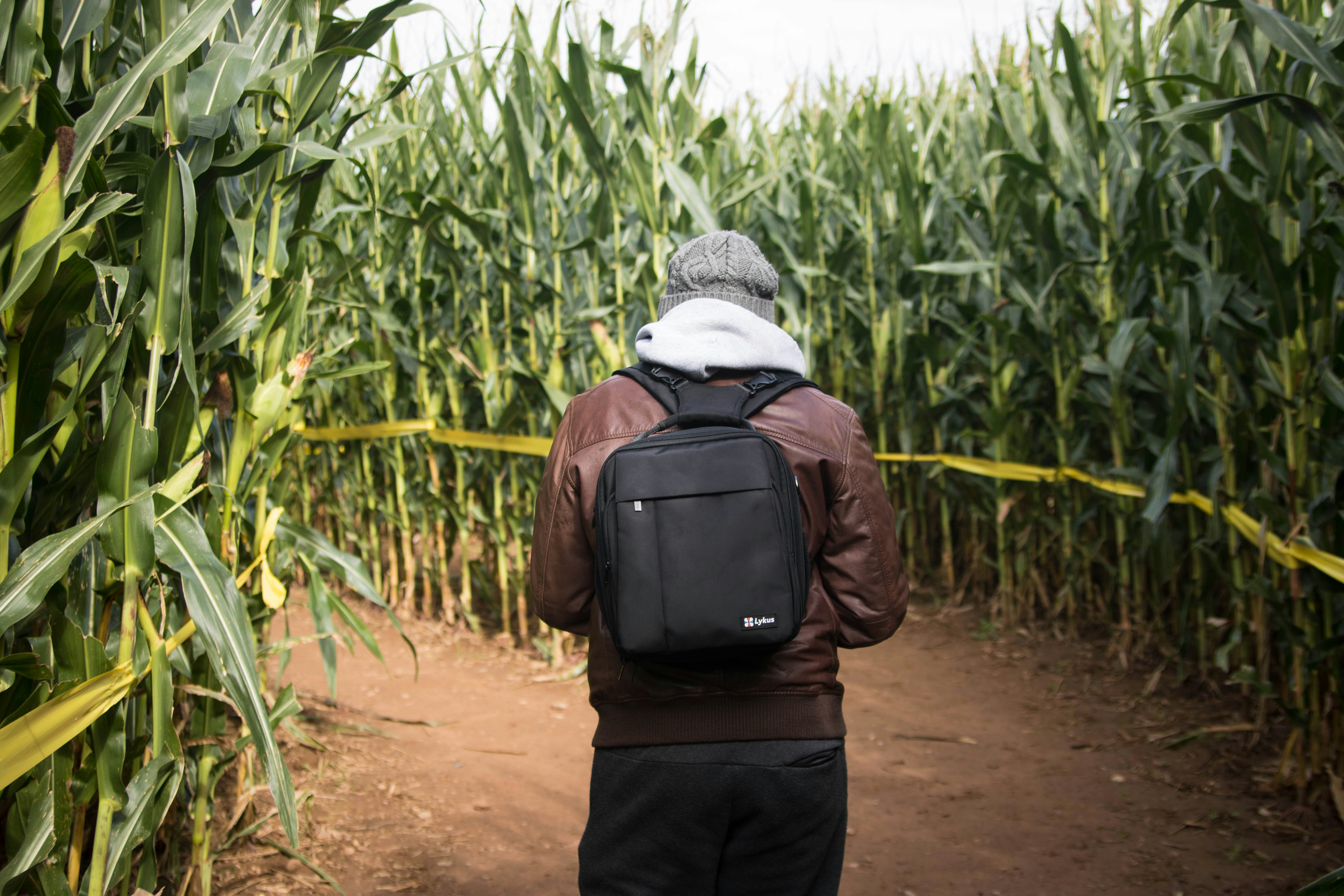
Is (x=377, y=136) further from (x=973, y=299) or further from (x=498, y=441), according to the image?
(x=973, y=299)

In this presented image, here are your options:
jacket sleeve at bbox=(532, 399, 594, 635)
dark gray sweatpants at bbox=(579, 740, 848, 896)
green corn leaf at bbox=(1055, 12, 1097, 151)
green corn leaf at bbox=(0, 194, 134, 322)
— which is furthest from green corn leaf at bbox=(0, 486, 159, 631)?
green corn leaf at bbox=(1055, 12, 1097, 151)

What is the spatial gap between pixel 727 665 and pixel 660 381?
1.77 ft

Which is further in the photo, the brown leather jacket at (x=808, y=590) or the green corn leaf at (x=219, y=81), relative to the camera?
the green corn leaf at (x=219, y=81)

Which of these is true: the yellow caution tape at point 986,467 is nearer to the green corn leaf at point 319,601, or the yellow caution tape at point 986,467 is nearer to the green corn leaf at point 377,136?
the green corn leaf at point 319,601

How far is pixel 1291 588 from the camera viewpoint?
3092 mm

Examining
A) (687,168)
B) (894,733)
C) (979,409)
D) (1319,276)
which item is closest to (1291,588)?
(1319,276)

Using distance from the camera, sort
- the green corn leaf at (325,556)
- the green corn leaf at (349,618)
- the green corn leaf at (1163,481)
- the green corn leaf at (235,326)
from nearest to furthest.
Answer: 1. the green corn leaf at (235,326)
2. the green corn leaf at (325,556)
3. the green corn leaf at (349,618)
4. the green corn leaf at (1163,481)

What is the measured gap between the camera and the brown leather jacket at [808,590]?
1.60 meters

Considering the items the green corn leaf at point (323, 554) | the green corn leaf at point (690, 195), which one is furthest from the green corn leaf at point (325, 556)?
the green corn leaf at point (690, 195)

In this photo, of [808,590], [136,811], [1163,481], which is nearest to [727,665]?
[808,590]

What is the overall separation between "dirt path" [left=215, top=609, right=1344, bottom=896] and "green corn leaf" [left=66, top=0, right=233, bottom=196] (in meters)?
2.05

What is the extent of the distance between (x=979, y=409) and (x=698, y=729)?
4.19 metres

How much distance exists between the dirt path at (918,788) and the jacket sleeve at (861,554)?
1604 mm

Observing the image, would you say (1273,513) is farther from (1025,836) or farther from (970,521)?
(970,521)
